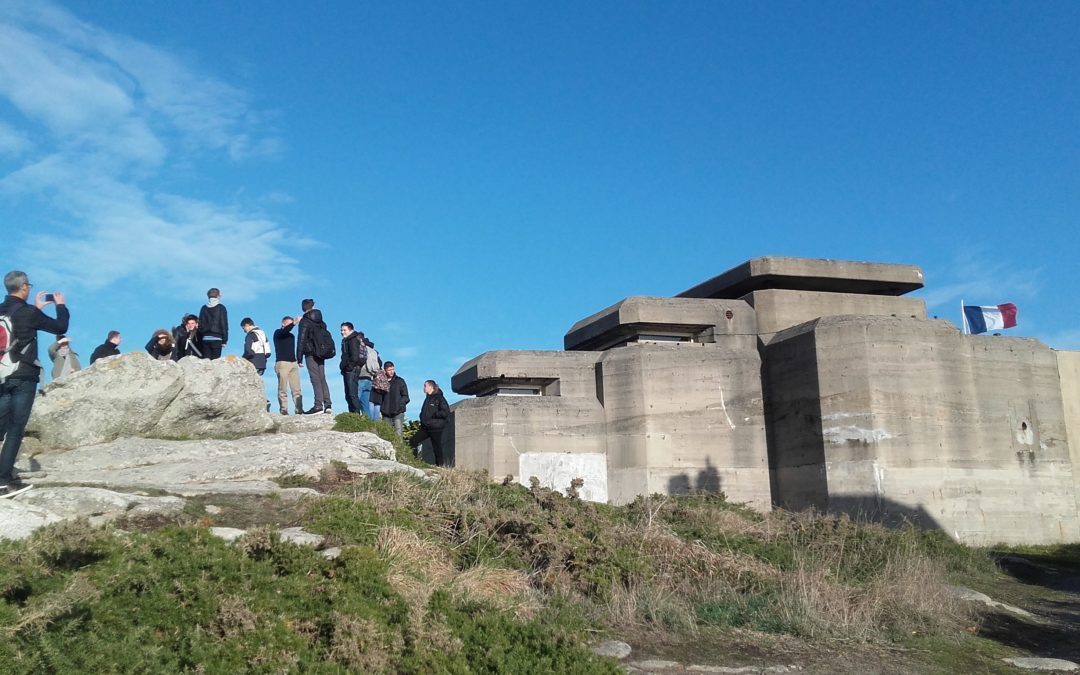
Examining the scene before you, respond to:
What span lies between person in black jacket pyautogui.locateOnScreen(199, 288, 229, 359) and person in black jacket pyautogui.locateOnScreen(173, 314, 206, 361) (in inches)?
3.6

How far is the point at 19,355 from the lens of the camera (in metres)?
8.52

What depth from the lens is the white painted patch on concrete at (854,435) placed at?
1467cm

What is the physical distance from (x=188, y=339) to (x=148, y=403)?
2570mm

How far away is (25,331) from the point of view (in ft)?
28.0

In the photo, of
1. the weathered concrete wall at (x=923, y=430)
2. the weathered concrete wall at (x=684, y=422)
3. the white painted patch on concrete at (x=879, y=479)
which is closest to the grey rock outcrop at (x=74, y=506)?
the weathered concrete wall at (x=684, y=422)

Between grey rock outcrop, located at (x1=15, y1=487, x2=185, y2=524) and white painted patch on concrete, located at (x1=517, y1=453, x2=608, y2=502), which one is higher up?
white painted patch on concrete, located at (x1=517, y1=453, x2=608, y2=502)

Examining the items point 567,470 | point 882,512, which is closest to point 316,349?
point 567,470

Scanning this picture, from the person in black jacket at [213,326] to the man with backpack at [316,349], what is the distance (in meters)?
1.14

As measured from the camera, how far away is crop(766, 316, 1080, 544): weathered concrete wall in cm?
1470

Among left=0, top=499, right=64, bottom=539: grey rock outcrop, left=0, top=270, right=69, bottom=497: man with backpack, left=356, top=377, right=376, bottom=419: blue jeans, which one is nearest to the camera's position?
left=0, top=499, right=64, bottom=539: grey rock outcrop

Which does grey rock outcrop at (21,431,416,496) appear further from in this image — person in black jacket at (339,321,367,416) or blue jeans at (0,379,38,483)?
person in black jacket at (339,321,367,416)

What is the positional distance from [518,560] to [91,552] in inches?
146

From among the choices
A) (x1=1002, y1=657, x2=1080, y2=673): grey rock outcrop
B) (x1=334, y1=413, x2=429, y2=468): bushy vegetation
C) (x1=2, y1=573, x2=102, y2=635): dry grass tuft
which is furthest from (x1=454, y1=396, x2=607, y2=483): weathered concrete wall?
(x1=2, y1=573, x2=102, y2=635): dry grass tuft

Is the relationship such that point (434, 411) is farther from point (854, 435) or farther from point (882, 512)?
point (882, 512)
